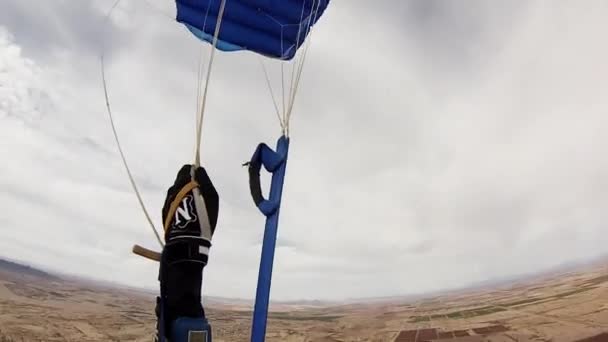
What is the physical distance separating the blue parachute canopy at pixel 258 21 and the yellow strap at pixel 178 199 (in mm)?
2403

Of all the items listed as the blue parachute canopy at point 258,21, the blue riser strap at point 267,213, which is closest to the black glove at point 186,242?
the blue riser strap at point 267,213

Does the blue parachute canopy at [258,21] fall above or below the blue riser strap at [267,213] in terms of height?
above

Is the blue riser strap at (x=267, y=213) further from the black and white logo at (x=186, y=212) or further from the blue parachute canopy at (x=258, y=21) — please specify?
the blue parachute canopy at (x=258, y=21)

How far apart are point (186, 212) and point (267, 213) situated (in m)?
0.71

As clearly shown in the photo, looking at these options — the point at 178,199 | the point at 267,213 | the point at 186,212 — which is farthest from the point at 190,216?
the point at 267,213

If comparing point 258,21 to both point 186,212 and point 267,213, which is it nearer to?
point 267,213

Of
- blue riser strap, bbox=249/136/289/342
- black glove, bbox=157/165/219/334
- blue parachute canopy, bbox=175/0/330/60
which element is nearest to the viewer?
black glove, bbox=157/165/219/334

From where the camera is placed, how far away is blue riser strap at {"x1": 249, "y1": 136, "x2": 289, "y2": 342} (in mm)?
3162

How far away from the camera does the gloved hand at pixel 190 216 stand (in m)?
2.87

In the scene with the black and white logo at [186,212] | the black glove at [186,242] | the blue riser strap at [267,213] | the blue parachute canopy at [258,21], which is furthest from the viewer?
the blue parachute canopy at [258,21]

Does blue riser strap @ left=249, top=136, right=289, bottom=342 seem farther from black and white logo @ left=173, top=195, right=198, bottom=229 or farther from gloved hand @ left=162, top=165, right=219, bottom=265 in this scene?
black and white logo @ left=173, top=195, right=198, bottom=229

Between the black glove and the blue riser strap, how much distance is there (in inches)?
19.3

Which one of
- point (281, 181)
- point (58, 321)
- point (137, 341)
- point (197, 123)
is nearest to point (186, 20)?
point (197, 123)

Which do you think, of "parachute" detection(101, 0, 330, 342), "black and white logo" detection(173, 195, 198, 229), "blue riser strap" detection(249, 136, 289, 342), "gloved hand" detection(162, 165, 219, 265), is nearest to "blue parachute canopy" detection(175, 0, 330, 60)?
"parachute" detection(101, 0, 330, 342)
